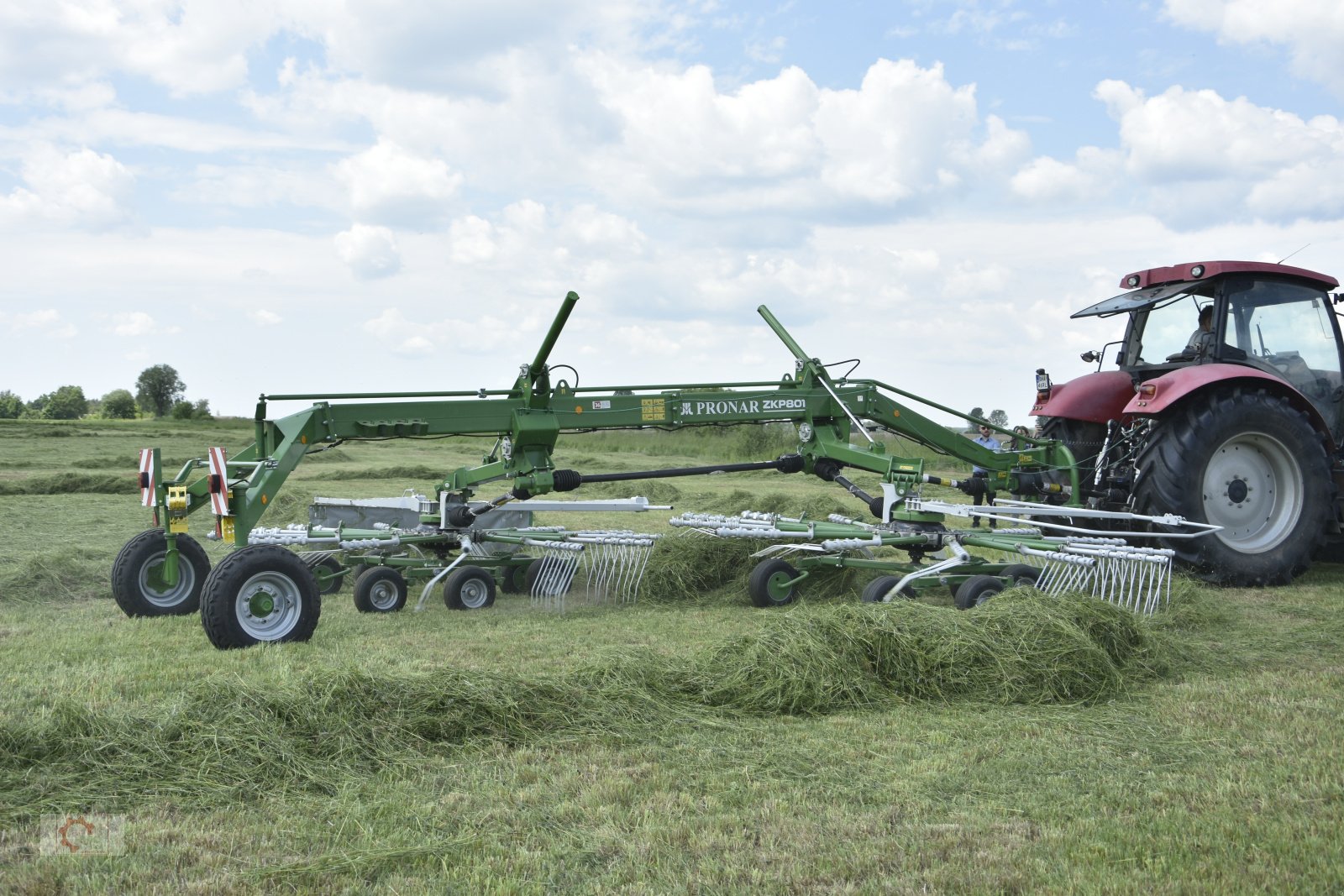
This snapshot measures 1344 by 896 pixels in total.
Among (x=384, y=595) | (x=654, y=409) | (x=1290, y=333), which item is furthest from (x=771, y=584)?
(x=1290, y=333)

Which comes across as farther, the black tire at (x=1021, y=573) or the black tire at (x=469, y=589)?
the black tire at (x=469, y=589)

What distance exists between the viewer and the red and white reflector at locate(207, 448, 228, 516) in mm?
6219

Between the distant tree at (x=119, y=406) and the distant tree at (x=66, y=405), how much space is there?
0.77 metres

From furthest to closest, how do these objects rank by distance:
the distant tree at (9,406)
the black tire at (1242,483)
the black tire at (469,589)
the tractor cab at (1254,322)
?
the distant tree at (9,406) → the tractor cab at (1254,322) → the black tire at (1242,483) → the black tire at (469,589)

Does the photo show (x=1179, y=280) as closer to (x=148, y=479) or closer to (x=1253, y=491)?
(x=1253, y=491)

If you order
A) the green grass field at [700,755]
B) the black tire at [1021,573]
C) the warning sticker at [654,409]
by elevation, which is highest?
the warning sticker at [654,409]

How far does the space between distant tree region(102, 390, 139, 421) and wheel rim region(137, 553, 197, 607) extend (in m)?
31.7

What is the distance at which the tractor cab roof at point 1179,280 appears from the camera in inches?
332

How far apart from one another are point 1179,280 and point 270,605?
690 centimetres

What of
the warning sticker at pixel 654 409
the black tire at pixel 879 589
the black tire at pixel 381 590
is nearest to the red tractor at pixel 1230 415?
the black tire at pixel 879 589

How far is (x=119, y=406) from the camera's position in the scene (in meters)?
36.6

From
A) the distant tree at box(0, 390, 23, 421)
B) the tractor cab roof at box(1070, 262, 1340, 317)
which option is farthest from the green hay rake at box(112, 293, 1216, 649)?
the distant tree at box(0, 390, 23, 421)

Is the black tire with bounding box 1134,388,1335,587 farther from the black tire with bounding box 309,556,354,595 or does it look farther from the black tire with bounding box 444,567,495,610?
the black tire with bounding box 309,556,354,595

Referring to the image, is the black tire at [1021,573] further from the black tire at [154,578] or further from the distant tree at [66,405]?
the distant tree at [66,405]
